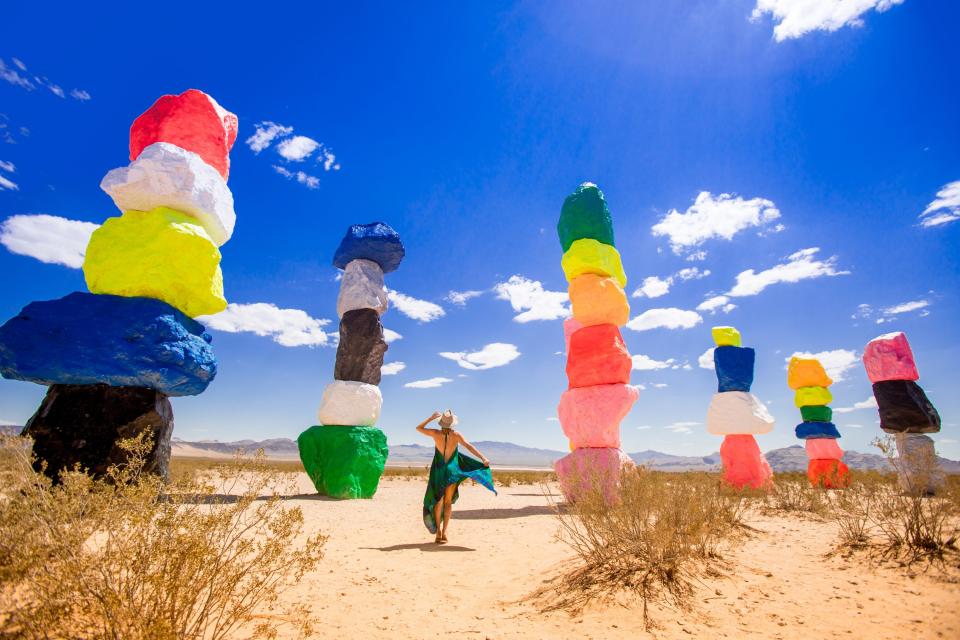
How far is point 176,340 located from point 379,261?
5279 millimetres

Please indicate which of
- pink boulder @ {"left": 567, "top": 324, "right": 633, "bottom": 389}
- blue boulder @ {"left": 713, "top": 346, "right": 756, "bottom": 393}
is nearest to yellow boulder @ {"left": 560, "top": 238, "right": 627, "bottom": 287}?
pink boulder @ {"left": 567, "top": 324, "right": 633, "bottom": 389}

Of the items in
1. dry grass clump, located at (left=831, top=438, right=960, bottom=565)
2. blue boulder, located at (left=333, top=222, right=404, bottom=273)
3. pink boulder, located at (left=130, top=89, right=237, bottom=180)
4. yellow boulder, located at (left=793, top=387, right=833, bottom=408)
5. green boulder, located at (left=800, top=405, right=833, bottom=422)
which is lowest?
dry grass clump, located at (left=831, top=438, right=960, bottom=565)

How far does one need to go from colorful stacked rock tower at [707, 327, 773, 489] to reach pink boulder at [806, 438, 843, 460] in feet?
13.4

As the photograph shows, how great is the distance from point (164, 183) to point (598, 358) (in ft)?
25.8

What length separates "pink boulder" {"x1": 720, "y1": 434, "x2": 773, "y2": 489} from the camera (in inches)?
433

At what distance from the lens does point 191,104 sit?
8102 mm

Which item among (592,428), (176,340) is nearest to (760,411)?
(592,428)

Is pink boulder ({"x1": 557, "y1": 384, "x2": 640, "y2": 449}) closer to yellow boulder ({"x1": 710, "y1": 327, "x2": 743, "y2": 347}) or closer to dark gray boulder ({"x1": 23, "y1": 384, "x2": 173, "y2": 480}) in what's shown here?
yellow boulder ({"x1": 710, "y1": 327, "x2": 743, "y2": 347})

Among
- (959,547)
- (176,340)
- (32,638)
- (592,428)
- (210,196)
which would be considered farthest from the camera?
(592,428)

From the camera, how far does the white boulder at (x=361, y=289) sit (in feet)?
35.6

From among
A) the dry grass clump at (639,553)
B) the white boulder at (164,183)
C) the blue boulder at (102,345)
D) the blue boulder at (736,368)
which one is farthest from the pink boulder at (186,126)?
the blue boulder at (736,368)

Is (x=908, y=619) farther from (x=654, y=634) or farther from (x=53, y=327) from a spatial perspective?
(x=53, y=327)

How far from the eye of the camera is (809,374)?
14672 millimetres

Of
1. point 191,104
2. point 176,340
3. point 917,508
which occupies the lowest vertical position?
point 917,508
